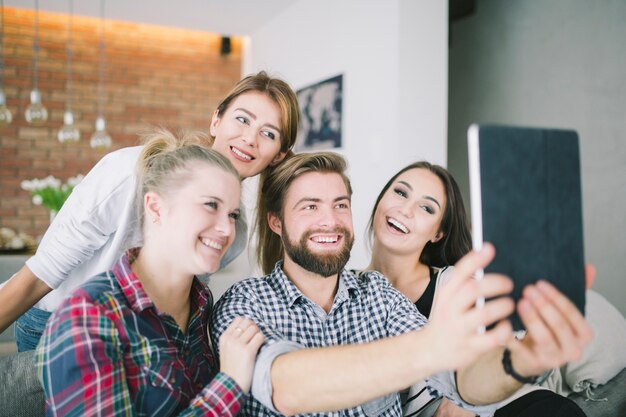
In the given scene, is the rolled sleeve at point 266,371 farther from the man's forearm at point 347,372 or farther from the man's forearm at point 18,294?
the man's forearm at point 18,294

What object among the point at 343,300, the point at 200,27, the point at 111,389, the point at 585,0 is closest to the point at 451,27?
the point at 585,0

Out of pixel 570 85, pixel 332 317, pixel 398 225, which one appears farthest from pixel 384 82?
pixel 332 317

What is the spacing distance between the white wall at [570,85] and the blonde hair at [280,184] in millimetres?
2390

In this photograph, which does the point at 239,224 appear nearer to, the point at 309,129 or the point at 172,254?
the point at 172,254

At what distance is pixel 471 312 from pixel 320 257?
792 millimetres

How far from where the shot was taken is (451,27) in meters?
4.78

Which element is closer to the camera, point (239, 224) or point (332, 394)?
point (332, 394)

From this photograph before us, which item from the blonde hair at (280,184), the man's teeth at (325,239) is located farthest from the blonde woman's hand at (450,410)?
the blonde hair at (280,184)

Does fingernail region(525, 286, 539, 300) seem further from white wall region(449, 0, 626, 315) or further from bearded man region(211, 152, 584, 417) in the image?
white wall region(449, 0, 626, 315)

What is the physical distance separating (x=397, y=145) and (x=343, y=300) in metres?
2.12

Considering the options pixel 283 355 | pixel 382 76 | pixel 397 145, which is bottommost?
pixel 283 355

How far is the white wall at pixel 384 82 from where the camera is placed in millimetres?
3533

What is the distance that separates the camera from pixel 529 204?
33.7 inches

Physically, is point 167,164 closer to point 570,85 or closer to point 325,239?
point 325,239
